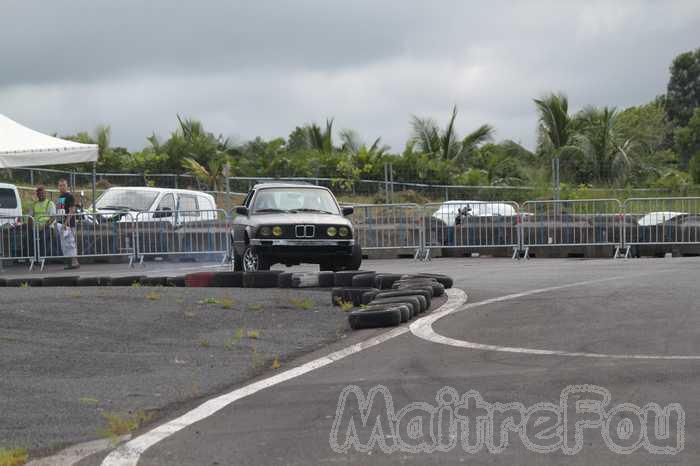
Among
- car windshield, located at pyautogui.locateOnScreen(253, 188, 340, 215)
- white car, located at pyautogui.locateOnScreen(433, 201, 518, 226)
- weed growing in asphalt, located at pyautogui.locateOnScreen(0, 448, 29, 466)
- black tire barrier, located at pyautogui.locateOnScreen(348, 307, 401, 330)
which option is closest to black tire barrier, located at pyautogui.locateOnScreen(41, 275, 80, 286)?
car windshield, located at pyautogui.locateOnScreen(253, 188, 340, 215)

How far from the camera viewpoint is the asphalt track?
16.6 ft

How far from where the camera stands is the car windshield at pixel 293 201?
18156 mm

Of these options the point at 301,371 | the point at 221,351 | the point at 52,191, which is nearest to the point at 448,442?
the point at 301,371

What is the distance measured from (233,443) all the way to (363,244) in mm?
20792

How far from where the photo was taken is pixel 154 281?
15.4 metres

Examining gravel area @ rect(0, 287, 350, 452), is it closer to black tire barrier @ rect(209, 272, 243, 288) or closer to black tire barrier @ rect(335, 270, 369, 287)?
black tire barrier @ rect(335, 270, 369, 287)

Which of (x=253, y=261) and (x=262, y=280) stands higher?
(x=253, y=261)

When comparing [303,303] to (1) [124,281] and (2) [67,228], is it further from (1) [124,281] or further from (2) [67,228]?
(2) [67,228]

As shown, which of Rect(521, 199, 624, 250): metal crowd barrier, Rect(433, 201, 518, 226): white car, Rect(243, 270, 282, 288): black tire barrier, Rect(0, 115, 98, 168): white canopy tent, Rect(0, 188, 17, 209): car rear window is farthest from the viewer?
Rect(0, 188, 17, 209): car rear window

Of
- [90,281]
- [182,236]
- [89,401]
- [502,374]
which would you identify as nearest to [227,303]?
[90,281]

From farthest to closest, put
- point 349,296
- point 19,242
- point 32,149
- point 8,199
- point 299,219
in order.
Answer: point 8,199 < point 19,242 < point 32,149 < point 299,219 < point 349,296

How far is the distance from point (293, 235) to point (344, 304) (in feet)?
17.8

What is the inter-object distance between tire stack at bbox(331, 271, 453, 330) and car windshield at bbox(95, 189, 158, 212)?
12.3m

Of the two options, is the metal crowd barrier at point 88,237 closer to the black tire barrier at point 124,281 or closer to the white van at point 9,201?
the white van at point 9,201
